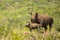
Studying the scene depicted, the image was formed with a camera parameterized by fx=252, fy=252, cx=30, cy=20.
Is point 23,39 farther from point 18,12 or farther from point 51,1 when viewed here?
point 51,1

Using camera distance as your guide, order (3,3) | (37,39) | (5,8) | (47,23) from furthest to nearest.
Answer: (3,3) → (5,8) → (47,23) → (37,39)

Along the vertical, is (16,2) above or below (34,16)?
below

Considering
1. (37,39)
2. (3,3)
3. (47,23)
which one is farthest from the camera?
(3,3)

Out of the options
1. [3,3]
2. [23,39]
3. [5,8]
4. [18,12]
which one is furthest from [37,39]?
[3,3]

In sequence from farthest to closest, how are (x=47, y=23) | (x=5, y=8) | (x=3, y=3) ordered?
(x=3, y=3), (x=5, y=8), (x=47, y=23)

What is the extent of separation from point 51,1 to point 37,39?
23.3 meters

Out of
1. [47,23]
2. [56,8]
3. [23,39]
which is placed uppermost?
[23,39]

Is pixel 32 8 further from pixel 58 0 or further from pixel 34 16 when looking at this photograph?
pixel 34 16

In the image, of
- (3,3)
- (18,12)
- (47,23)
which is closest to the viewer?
(47,23)

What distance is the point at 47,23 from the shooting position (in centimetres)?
1470

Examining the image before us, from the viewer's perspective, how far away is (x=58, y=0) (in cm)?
2756

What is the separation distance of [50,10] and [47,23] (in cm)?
931

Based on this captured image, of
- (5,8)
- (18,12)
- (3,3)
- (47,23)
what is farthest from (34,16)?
(3,3)

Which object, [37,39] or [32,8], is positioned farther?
[32,8]
